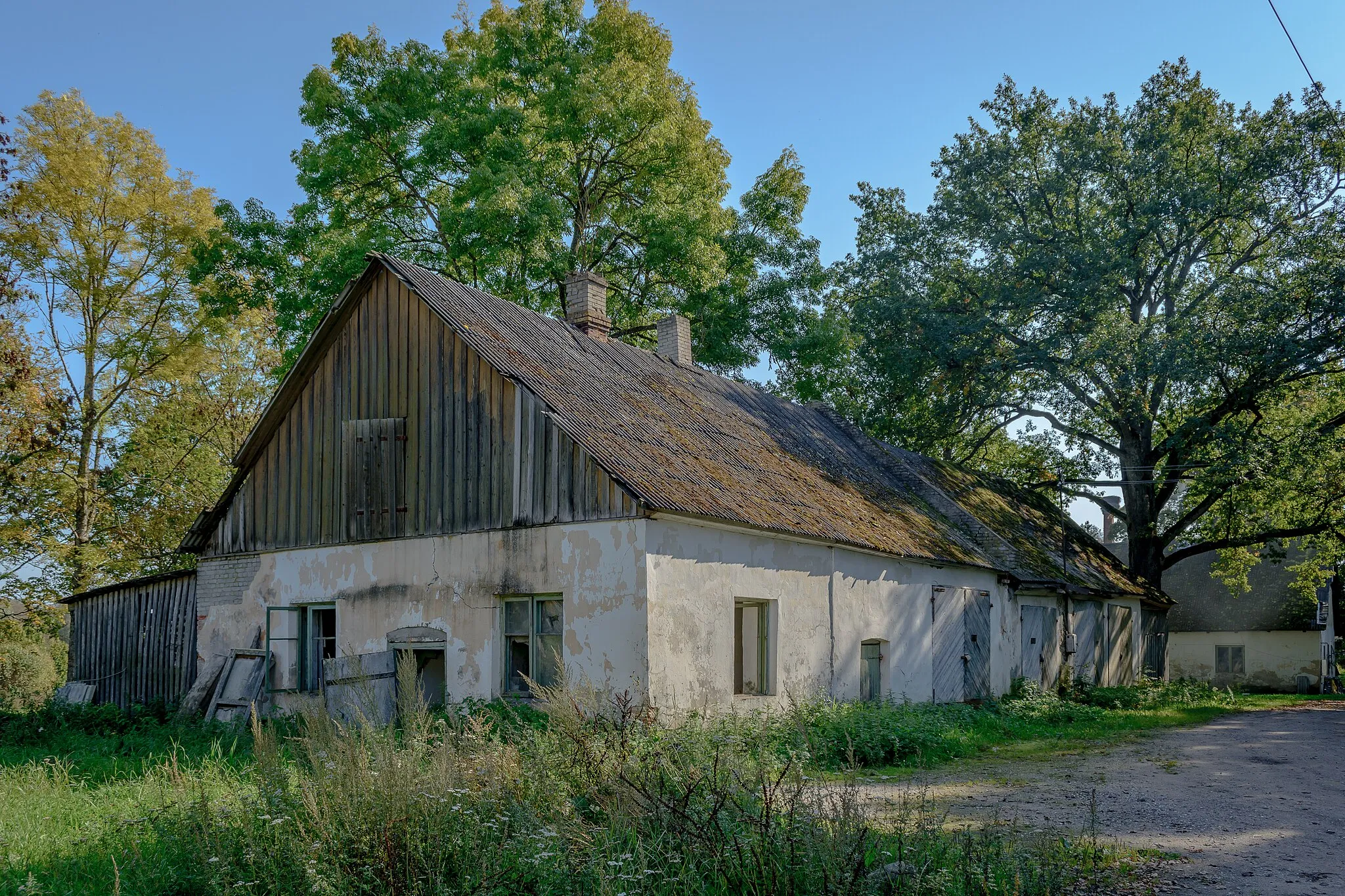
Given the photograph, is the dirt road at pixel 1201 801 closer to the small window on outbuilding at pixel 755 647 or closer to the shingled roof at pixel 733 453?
the small window on outbuilding at pixel 755 647

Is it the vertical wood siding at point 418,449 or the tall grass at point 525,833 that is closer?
the tall grass at point 525,833

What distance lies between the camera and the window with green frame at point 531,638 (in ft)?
42.7

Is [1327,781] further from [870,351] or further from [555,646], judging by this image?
[870,351]

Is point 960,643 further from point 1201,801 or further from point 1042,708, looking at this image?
point 1201,801

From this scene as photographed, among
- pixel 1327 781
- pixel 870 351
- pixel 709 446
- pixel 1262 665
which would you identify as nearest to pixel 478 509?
Answer: pixel 709 446

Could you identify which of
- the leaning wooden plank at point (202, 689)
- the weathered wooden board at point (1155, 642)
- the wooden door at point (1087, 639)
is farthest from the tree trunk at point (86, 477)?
the weathered wooden board at point (1155, 642)

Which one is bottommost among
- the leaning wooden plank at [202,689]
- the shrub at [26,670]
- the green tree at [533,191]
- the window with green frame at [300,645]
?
the shrub at [26,670]

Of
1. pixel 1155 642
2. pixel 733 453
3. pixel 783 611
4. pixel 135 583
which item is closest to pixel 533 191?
pixel 733 453

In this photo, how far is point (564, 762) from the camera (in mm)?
7738

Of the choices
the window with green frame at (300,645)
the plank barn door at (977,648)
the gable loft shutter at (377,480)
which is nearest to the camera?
the gable loft shutter at (377,480)

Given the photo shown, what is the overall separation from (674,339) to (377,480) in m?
7.60

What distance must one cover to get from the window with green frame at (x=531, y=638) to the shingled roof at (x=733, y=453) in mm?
2095

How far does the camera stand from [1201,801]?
991cm

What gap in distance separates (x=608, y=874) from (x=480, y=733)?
8.50 feet
